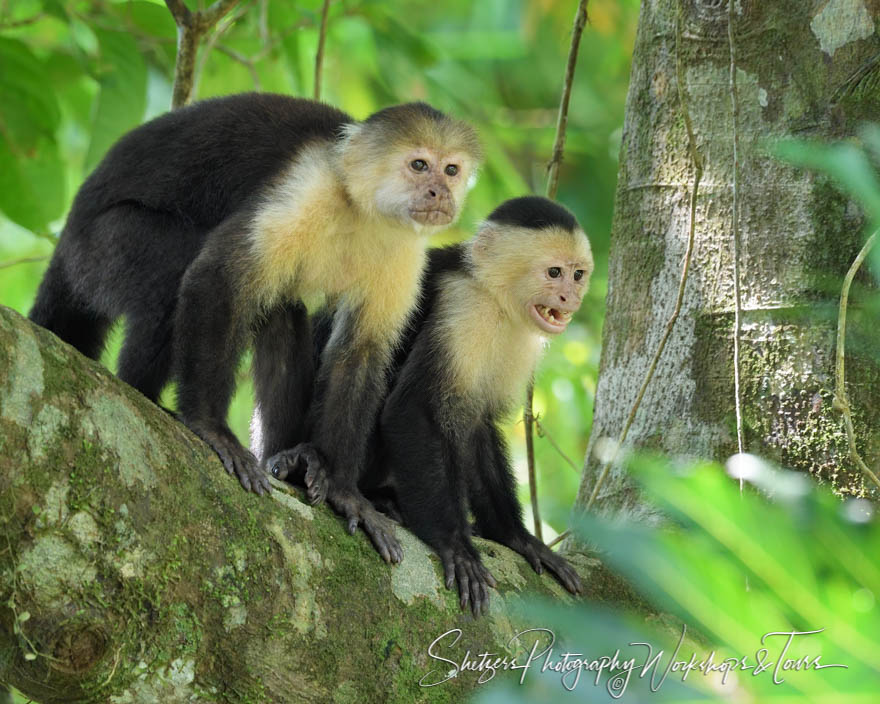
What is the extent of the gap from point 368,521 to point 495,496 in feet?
3.62

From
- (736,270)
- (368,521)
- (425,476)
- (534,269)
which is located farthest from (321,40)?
(368,521)

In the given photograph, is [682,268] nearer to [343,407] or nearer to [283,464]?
[343,407]

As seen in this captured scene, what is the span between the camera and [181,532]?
2078mm

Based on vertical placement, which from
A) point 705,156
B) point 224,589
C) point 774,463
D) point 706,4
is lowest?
point 224,589

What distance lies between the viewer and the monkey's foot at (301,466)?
3.04m

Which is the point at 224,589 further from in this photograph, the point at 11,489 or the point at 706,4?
the point at 706,4

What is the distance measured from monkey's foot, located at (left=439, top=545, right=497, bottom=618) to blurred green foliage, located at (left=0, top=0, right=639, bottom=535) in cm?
30

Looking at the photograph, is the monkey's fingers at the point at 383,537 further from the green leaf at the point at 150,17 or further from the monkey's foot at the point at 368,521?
the green leaf at the point at 150,17

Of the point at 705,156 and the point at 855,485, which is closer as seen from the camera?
the point at 855,485

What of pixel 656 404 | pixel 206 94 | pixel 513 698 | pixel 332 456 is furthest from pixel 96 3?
pixel 513 698

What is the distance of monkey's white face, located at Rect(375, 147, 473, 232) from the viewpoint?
3.45 meters

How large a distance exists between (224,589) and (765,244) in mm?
2066

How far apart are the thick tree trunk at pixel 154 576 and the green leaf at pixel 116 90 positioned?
211cm

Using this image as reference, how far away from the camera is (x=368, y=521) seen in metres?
2.75
